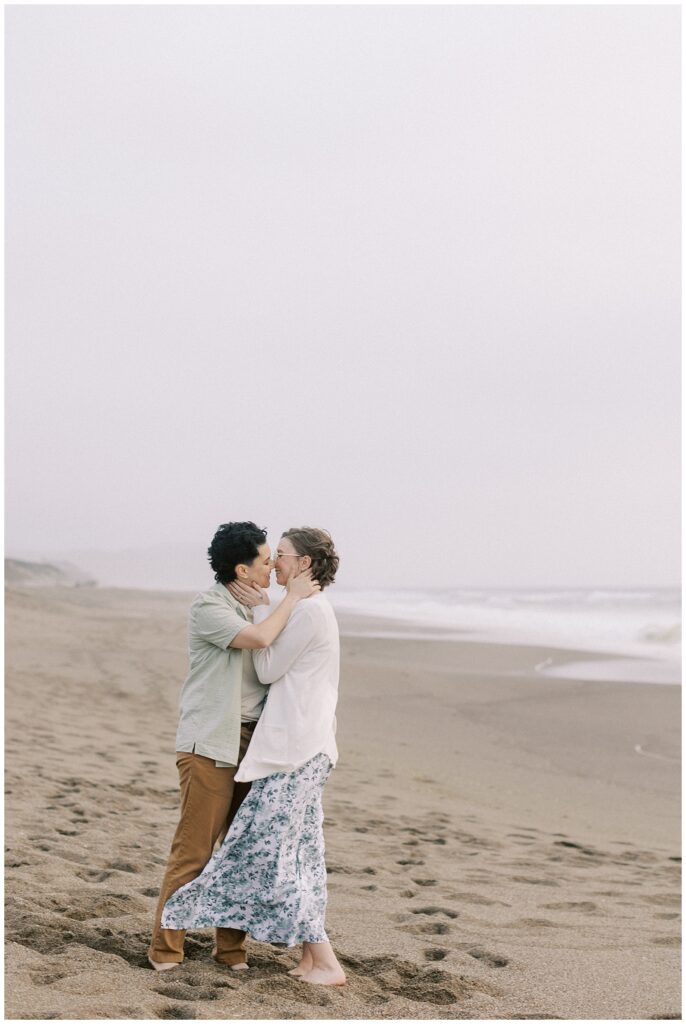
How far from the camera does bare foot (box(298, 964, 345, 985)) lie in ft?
12.0

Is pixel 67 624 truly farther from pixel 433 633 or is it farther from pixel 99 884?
pixel 99 884

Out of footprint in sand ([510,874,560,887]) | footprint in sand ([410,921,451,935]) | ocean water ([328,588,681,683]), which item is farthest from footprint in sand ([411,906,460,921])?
ocean water ([328,588,681,683])

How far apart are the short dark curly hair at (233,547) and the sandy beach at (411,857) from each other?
1554 millimetres

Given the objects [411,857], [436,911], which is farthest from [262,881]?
[411,857]

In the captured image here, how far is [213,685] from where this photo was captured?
371cm

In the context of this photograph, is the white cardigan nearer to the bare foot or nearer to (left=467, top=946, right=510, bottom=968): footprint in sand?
the bare foot

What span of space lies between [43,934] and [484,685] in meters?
11.1

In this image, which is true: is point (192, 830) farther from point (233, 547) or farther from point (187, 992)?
point (233, 547)

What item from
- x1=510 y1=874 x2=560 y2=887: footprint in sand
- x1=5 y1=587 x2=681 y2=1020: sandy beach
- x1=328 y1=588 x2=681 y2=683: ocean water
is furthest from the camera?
x1=328 y1=588 x2=681 y2=683: ocean water

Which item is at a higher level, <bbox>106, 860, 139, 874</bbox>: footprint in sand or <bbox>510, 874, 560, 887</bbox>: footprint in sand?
<bbox>106, 860, 139, 874</bbox>: footprint in sand

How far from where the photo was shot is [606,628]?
1145 inches

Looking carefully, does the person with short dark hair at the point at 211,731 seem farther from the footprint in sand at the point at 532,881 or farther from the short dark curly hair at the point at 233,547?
the footprint in sand at the point at 532,881

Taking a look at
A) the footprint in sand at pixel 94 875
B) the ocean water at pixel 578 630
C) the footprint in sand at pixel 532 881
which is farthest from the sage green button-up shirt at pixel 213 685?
the ocean water at pixel 578 630

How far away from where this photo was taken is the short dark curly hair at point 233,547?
3828 mm
